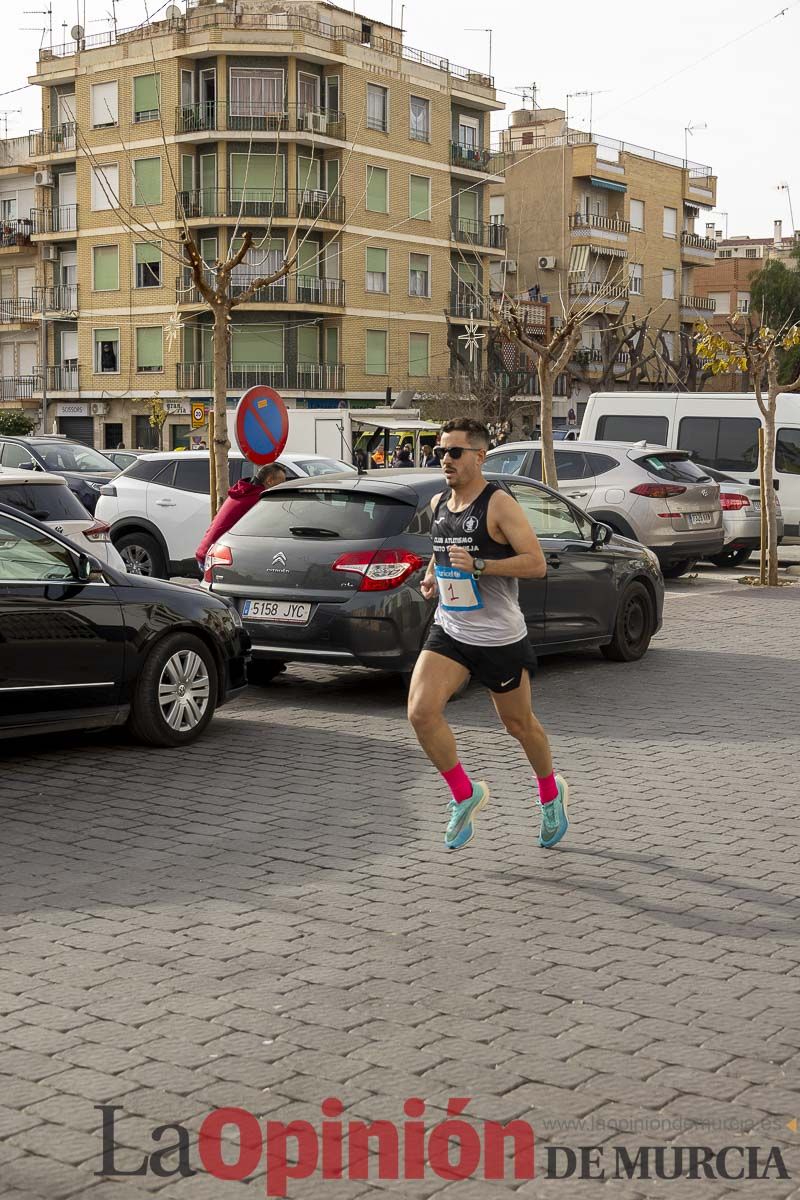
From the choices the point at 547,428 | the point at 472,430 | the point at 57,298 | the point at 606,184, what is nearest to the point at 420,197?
the point at 606,184

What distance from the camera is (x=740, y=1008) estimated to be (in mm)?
4855

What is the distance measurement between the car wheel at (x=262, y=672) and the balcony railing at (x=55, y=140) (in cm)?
5591

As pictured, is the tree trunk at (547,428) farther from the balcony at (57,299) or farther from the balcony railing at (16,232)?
the balcony railing at (16,232)

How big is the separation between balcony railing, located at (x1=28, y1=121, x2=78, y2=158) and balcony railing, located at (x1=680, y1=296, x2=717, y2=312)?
103 feet

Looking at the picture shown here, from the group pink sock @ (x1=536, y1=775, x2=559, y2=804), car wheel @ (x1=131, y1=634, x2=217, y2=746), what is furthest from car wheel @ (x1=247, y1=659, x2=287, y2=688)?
pink sock @ (x1=536, y1=775, x2=559, y2=804)

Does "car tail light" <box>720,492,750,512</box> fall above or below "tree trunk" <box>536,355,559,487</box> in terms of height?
below

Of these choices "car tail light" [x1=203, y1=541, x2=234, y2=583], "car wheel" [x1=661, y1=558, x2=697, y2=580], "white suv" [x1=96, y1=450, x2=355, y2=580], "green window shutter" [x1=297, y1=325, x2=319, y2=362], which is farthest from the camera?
"green window shutter" [x1=297, y1=325, x2=319, y2=362]

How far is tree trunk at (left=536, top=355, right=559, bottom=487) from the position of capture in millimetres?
20234

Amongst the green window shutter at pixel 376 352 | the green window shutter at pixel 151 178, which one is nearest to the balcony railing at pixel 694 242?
the green window shutter at pixel 376 352

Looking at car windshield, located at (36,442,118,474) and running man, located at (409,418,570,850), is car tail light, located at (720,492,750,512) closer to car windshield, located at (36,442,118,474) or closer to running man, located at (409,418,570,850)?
car windshield, located at (36,442,118,474)

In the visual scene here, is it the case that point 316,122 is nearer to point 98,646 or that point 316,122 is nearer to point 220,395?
point 220,395

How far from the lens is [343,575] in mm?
10812

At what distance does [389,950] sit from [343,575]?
557 cm

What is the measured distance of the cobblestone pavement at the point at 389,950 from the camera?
4047mm
